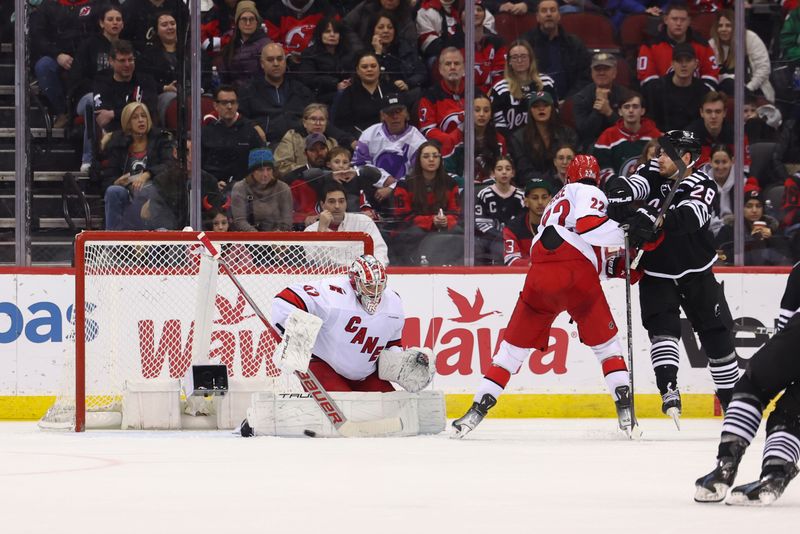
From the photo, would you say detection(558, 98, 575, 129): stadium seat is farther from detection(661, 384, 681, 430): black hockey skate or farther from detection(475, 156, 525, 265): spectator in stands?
detection(661, 384, 681, 430): black hockey skate

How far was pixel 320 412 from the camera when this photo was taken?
6.91 metres

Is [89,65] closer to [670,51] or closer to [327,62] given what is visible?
[327,62]

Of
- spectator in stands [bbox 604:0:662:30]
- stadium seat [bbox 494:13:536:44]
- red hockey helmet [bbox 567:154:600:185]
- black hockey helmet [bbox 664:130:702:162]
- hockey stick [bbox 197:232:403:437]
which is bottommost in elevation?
hockey stick [bbox 197:232:403:437]

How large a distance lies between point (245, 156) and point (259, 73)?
0.51 meters

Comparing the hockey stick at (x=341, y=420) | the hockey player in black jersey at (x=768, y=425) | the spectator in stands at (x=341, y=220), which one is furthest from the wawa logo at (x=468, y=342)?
the hockey player in black jersey at (x=768, y=425)

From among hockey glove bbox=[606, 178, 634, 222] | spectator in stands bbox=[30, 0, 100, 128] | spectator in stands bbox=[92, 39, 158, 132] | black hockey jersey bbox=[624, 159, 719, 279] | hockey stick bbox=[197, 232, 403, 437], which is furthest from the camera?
spectator in stands bbox=[92, 39, 158, 132]

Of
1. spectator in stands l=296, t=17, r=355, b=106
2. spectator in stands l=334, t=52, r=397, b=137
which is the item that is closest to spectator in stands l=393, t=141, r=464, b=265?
spectator in stands l=334, t=52, r=397, b=137

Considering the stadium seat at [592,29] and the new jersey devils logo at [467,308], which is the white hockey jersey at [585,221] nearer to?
the new jersey devils logo at [467,308]

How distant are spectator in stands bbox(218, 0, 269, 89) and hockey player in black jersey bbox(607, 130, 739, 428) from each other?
281 cm

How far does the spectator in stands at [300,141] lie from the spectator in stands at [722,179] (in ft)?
7.44

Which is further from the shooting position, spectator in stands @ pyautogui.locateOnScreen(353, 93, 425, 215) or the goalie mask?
spectator in stands @ pyautogui.locateOnScreen(353, 93, 425, 215)

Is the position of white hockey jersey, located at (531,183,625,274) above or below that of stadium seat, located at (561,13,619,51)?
below

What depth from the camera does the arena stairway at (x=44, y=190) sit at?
8.62 metres

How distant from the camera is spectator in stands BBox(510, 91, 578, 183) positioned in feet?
30.2
